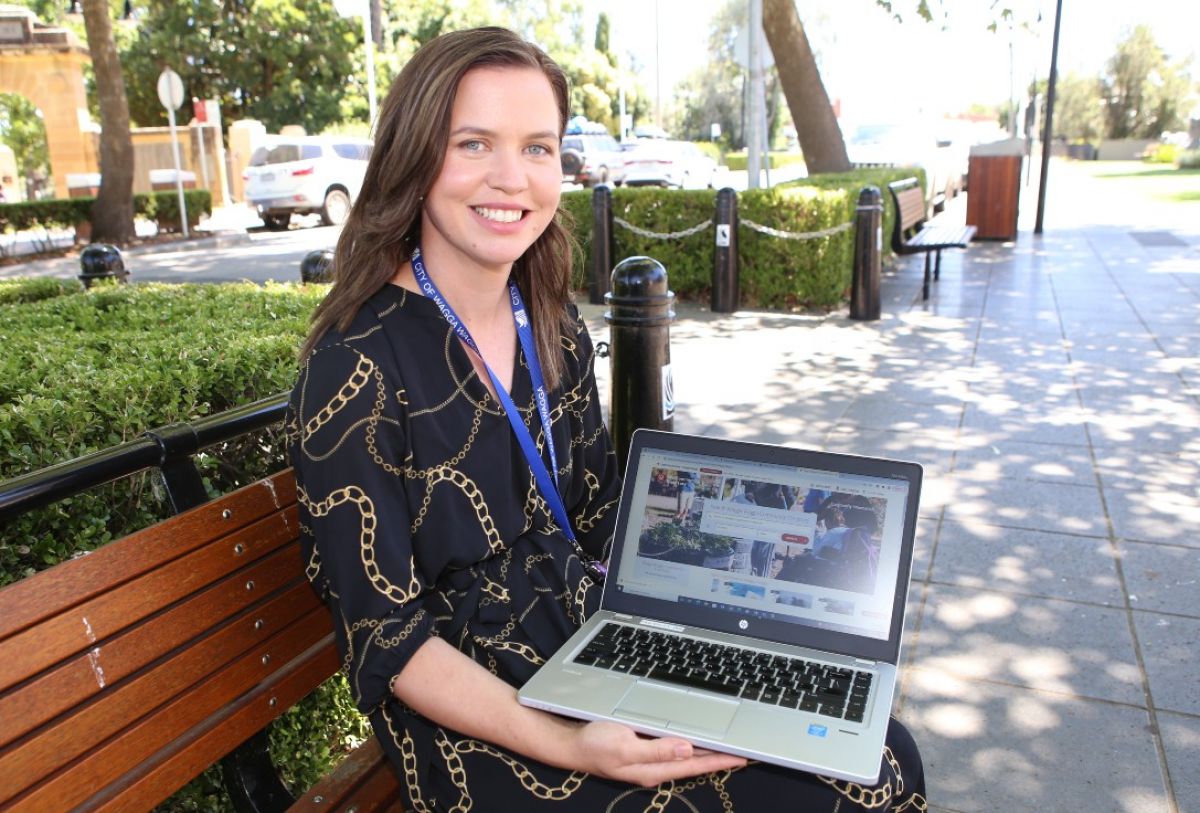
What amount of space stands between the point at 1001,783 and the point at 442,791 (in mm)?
1800

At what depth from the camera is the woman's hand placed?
1640 millimetres

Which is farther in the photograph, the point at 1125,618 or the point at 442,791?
the point at 1125,618

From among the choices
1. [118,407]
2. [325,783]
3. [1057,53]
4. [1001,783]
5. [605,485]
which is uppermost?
[1057,53]

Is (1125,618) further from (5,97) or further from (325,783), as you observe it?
(5,97)

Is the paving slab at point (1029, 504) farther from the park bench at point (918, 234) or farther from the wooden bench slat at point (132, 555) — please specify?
the park bench at point (918, 234)

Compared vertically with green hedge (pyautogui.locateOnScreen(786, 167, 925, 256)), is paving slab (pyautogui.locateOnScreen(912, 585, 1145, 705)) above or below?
below

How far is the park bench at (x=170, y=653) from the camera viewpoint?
1.59m

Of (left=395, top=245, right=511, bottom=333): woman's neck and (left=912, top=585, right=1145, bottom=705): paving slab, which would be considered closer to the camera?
(left=395, top=245, right=511, bottom=333): woman's neck

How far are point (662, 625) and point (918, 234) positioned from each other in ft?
37.7

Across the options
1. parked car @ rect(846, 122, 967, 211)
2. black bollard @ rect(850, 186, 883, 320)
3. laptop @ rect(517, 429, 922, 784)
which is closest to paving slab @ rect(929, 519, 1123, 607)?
laptop @ rect(517, 429, 922, 784)

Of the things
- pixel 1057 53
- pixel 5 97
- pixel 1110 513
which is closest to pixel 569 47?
pixel 5 97

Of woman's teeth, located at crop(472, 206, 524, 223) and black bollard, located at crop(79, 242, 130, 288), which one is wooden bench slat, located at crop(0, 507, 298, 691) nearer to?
woman's teeth, located at crop(472, 206, 524, 223)

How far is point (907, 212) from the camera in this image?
12992mm

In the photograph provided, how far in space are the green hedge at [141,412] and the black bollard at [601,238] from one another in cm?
731
